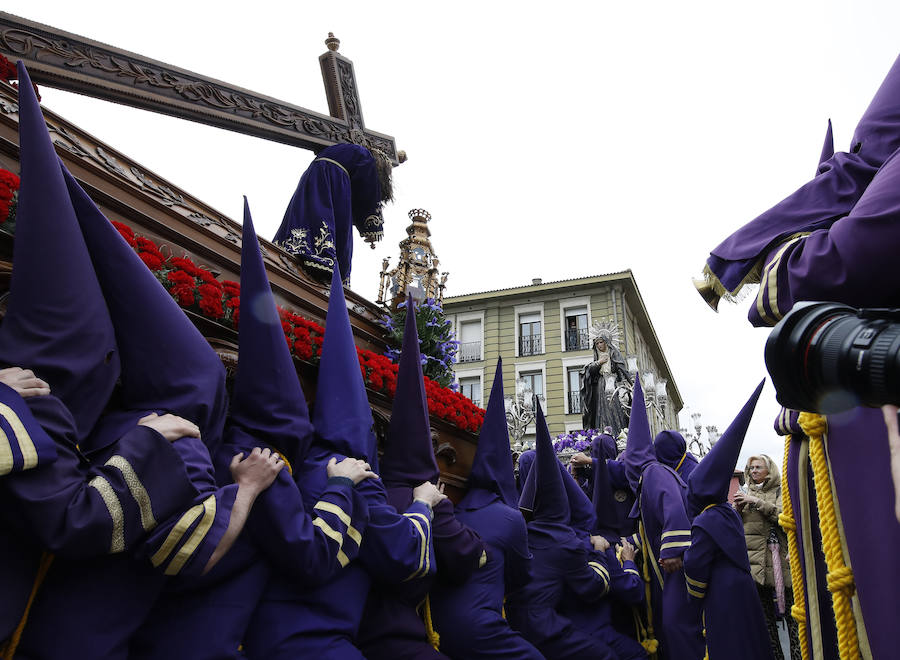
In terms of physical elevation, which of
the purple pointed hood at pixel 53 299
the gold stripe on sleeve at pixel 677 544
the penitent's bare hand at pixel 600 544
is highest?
the purple pointed hood at pixel 53 299

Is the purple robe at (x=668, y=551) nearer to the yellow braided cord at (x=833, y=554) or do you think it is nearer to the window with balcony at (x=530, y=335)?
the yellow braided cord at (x=833, y=554)

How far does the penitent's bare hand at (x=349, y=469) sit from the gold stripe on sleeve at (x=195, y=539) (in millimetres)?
830

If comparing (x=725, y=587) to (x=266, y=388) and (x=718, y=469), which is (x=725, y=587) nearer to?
(x=718, y=469)

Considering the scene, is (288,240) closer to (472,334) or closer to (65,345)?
(65,345)

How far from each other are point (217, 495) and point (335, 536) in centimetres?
62

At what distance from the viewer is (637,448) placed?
6363mm

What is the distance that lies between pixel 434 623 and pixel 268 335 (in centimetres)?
215

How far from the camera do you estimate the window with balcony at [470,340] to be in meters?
31.6

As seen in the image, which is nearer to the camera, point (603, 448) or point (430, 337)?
point (430, 337)

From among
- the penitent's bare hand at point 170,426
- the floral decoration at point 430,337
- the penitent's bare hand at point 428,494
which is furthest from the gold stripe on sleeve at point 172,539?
the floral decoration at point 430,337

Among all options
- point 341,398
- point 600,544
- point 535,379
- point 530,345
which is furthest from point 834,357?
point 530,345

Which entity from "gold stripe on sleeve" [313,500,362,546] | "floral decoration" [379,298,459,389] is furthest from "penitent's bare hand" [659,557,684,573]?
"gold stripe on sleeve" [313,500,362,546]

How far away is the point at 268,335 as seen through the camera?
9.84 feet

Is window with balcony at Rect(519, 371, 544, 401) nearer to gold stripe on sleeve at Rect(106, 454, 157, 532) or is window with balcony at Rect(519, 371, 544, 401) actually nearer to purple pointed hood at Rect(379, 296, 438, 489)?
purple pointed hood at Rect(379, 296, 438, 489)
